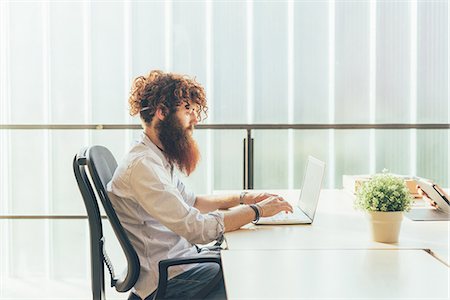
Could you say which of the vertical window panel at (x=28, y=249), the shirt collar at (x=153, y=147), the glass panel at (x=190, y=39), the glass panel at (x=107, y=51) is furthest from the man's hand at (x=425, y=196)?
the vertical window panel at (x=28, y=249)

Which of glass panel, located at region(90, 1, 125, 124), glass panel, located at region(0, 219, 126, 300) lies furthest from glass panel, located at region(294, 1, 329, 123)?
glass panel, located at region(0, 219, 126, 300)

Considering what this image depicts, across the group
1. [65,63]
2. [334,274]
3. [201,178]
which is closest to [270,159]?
[201,178]

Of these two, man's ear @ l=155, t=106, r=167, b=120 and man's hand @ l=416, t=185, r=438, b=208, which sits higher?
man's ear @ l=155, t=106, r=167, b=120

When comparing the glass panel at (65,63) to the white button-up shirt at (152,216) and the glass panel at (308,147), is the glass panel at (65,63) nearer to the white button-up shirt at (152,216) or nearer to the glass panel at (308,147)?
the glass panel at (308,147)

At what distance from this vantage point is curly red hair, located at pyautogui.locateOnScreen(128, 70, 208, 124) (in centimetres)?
237

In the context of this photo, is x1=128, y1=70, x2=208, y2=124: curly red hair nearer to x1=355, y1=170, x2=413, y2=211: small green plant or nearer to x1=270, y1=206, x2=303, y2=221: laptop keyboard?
x1=270, y1=206, x2=303, y2=221: laptop keyboard

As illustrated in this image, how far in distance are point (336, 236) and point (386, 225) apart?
0.20 metres

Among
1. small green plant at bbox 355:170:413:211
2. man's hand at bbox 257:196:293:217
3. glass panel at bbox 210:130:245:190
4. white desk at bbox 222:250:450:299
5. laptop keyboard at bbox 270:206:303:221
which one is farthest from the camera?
glass panel at bbox 210:130:245:190

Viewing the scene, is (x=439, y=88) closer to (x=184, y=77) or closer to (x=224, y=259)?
(x=184, y=77)

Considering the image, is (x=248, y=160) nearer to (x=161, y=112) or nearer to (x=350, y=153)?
(x=350, y=153)

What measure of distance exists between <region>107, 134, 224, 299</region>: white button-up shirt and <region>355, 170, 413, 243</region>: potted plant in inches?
18.8

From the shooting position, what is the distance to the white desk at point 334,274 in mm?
1559

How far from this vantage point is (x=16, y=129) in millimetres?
3984

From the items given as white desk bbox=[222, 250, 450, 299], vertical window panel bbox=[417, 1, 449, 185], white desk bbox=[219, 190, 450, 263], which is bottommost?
white desk bbox=[222, 250, 450, 299]
